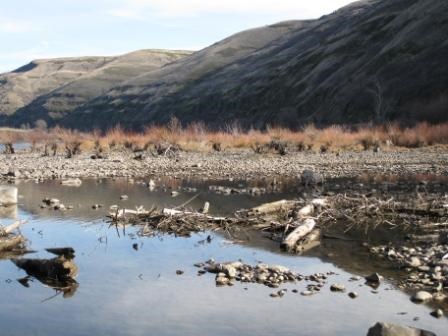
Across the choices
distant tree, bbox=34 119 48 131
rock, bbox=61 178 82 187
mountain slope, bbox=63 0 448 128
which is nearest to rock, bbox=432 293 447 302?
rock, bbox=61 178 82 187

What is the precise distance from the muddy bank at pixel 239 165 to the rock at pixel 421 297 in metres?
15.5

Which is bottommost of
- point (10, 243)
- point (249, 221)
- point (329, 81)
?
point (249, 221)

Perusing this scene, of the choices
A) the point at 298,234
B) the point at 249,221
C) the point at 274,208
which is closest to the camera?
the point at 298,234

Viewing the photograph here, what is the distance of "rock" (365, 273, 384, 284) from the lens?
9.16 m

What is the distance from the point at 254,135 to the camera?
4216 centimetres

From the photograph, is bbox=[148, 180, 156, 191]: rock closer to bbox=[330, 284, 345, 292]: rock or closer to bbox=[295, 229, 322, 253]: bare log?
bbox=[295, 229, 322, 253]: bare log

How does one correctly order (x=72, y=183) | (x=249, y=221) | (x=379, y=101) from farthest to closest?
(x=379, y=101) < (x=72, y=183) < (x=249, y=221)

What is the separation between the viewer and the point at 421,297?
8.24 meters

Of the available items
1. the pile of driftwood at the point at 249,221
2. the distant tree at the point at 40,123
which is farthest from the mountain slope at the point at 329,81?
the pile of driftwood at the point at 249,221

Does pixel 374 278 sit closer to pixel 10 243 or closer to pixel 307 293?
pixel 307 293

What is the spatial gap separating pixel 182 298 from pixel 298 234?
148 inches

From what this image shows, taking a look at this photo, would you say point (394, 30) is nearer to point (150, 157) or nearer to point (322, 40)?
point (322, 40)

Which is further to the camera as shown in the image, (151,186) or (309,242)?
(151,186)

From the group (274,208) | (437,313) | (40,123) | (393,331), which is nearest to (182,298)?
(393,331)
